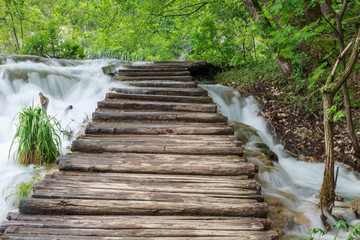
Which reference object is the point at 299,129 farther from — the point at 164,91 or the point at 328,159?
the point at 164,91

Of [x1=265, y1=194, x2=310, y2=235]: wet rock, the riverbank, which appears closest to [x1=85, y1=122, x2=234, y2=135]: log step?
[x1=265, y1=194, x2=310, y2=235]: wet rock

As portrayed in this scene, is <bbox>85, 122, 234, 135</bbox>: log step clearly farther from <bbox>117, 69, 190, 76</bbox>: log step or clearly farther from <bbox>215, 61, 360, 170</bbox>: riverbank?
<bbox>117, 69, 190, 76</bbox>: log step

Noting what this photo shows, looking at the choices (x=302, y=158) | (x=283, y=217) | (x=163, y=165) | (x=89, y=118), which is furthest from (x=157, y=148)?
(x=302, y=158)

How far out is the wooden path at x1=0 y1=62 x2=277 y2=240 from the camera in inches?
86.8

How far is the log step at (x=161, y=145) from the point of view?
11.5ft

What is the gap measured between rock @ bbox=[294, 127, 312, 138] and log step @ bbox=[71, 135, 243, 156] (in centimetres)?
324

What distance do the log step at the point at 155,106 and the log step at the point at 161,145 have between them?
1203mm

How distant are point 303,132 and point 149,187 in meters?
4.93

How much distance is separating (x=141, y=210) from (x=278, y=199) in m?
2.48

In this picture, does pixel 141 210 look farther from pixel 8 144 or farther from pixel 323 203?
pixel 8 144

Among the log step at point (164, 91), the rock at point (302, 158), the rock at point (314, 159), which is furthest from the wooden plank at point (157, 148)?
the rock at point (314, 159)

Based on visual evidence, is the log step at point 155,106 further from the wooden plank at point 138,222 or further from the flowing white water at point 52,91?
the wooden plank at point 138,222

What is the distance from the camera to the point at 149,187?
2.73 m

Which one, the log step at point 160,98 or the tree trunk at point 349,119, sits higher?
the log step at point 160,98
